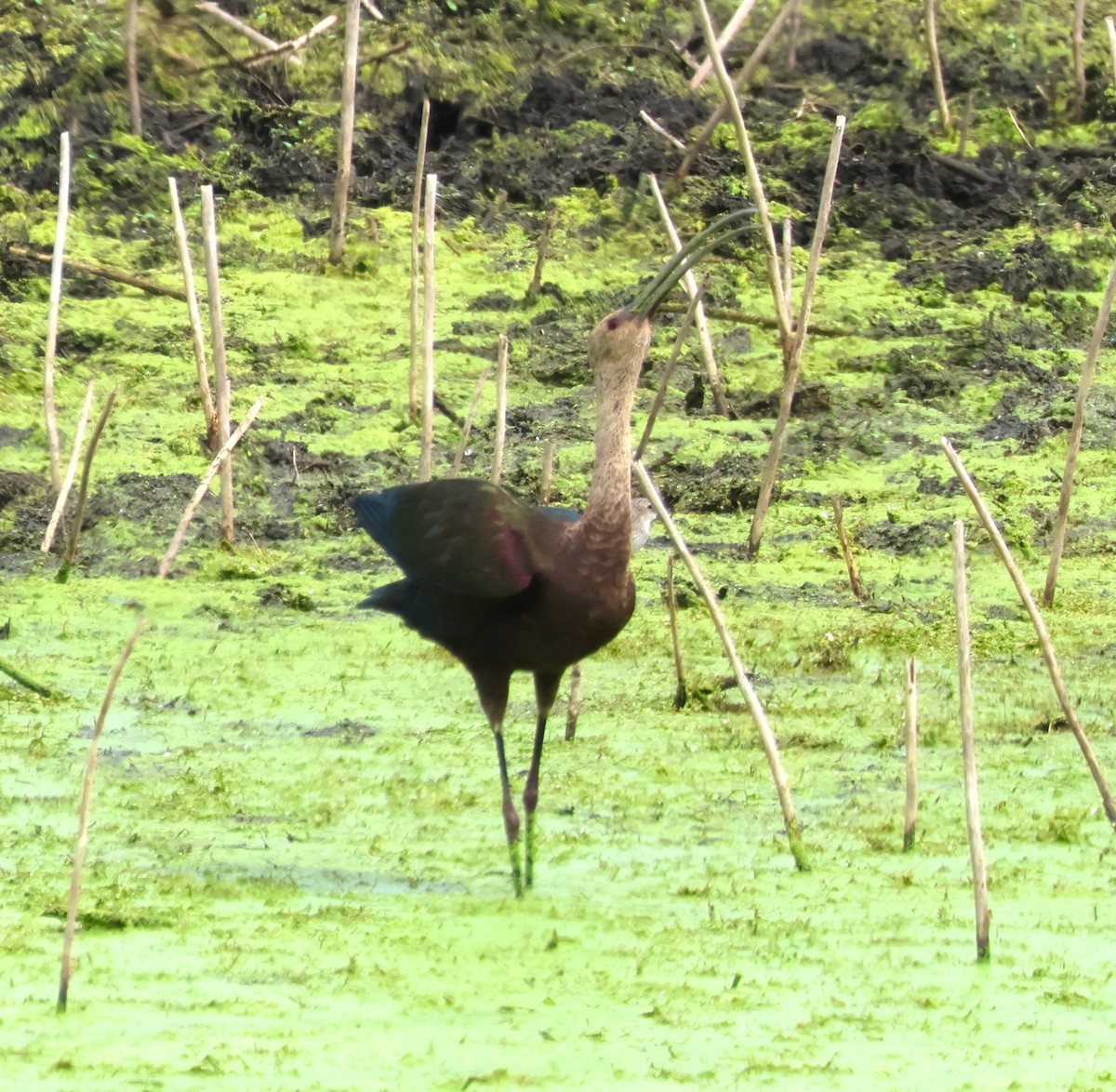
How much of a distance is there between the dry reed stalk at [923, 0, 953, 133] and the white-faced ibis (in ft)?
24.8

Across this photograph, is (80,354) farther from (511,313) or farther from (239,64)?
(239,64)

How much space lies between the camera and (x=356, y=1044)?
125 inches

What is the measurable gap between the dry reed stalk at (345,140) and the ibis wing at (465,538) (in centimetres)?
484

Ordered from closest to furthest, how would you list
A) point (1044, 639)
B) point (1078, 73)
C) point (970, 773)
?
point (970, 773) < point (1044, 639) < point (1078, 73)

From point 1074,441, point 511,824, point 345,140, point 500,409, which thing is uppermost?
point 345,140

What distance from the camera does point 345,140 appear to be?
9289mm

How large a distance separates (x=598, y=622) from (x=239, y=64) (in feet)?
26.0

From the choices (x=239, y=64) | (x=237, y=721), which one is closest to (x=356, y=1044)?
(x=237, y=721)

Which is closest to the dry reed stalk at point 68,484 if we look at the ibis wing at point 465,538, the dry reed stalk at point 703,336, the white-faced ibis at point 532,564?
the dry reed stalk at point 703,336

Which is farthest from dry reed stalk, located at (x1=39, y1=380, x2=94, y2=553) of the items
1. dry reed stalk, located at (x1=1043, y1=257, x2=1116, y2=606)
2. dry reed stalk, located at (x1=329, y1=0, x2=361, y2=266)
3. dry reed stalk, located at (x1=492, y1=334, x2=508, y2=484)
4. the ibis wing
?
dry reed stalk, located at (x1=1043, y1=257, x2=1116, y2=606)

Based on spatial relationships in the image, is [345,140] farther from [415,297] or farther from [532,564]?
[532,564]

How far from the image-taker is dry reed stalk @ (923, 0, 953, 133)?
11.4m

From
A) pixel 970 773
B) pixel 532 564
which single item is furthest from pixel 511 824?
pixel 970 773

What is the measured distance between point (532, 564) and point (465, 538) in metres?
0.18
